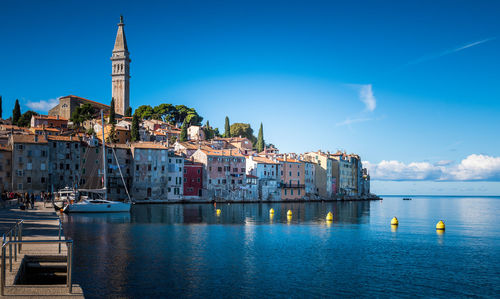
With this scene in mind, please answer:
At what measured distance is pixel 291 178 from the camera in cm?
10888

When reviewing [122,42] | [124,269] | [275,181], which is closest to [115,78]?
[122,42]

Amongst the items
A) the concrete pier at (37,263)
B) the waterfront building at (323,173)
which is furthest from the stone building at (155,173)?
the concrete pier at (37,263)

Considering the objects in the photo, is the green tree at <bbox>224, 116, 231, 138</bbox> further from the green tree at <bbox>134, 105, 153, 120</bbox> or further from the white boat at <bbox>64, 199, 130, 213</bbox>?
the white boat at <bbox>64, 199, 130, 213</bbox>

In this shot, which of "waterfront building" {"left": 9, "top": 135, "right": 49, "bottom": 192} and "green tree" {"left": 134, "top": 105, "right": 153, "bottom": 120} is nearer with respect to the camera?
"waterfront building" {"left": 9, "top": 135, "right": 49, "bottom": 192}

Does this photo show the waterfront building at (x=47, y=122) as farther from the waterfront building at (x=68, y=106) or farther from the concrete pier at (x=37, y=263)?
the concrete pier at (x=37, y=263)

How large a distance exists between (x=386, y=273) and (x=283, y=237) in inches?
560

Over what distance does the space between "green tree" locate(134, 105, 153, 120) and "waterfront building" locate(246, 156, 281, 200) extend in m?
38.6

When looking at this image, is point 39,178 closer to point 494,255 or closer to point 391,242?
point 391,242

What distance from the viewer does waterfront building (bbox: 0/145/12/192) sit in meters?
68.3

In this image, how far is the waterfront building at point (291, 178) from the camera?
107m

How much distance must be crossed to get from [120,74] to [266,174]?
214 ft

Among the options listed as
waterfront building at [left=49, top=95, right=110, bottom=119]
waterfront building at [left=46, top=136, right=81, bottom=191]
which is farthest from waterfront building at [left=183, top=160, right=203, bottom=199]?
waterfront building at [left=49, top=95, right=110, bottom=119]

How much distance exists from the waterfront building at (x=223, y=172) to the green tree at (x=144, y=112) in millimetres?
37434

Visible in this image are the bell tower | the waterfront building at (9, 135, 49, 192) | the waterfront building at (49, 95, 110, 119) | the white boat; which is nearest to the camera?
the white boat
